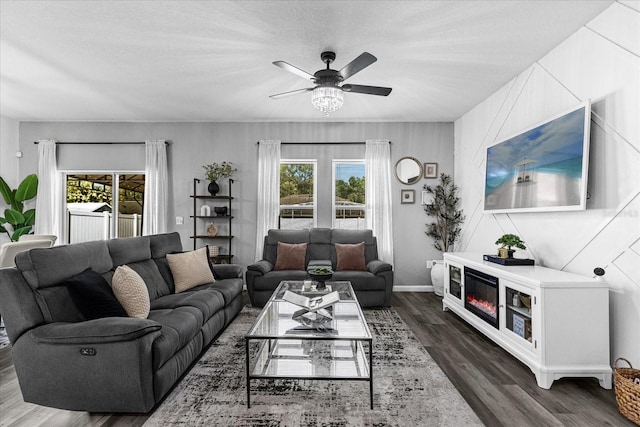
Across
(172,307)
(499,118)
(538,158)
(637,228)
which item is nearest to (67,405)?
(172,307)

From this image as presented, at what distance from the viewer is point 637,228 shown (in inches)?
89.2

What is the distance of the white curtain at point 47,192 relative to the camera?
545 cm

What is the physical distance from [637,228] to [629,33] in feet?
4.47

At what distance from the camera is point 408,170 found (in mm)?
5500

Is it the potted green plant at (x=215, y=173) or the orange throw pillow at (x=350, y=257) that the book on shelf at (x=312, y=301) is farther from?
the potted green plant at (x=215, y=173)

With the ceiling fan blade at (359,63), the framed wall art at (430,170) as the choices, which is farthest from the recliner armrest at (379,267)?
the ceiling fan blade at (359,63)

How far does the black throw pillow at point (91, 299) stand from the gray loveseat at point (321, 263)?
207 cm

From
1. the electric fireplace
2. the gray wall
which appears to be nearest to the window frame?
the gray wall

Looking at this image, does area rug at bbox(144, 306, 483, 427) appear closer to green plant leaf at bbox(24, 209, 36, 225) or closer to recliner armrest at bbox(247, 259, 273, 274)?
recliner armrest at bbox(247, 259, 273, 274)

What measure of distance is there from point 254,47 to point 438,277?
397 cm

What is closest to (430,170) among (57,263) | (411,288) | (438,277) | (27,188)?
(438,277)

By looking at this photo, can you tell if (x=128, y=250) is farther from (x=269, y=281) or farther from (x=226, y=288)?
(x=269, y=281)

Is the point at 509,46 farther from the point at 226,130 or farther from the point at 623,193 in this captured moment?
the point at 226,130

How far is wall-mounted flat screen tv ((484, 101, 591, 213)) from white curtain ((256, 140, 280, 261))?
3.10 meters
